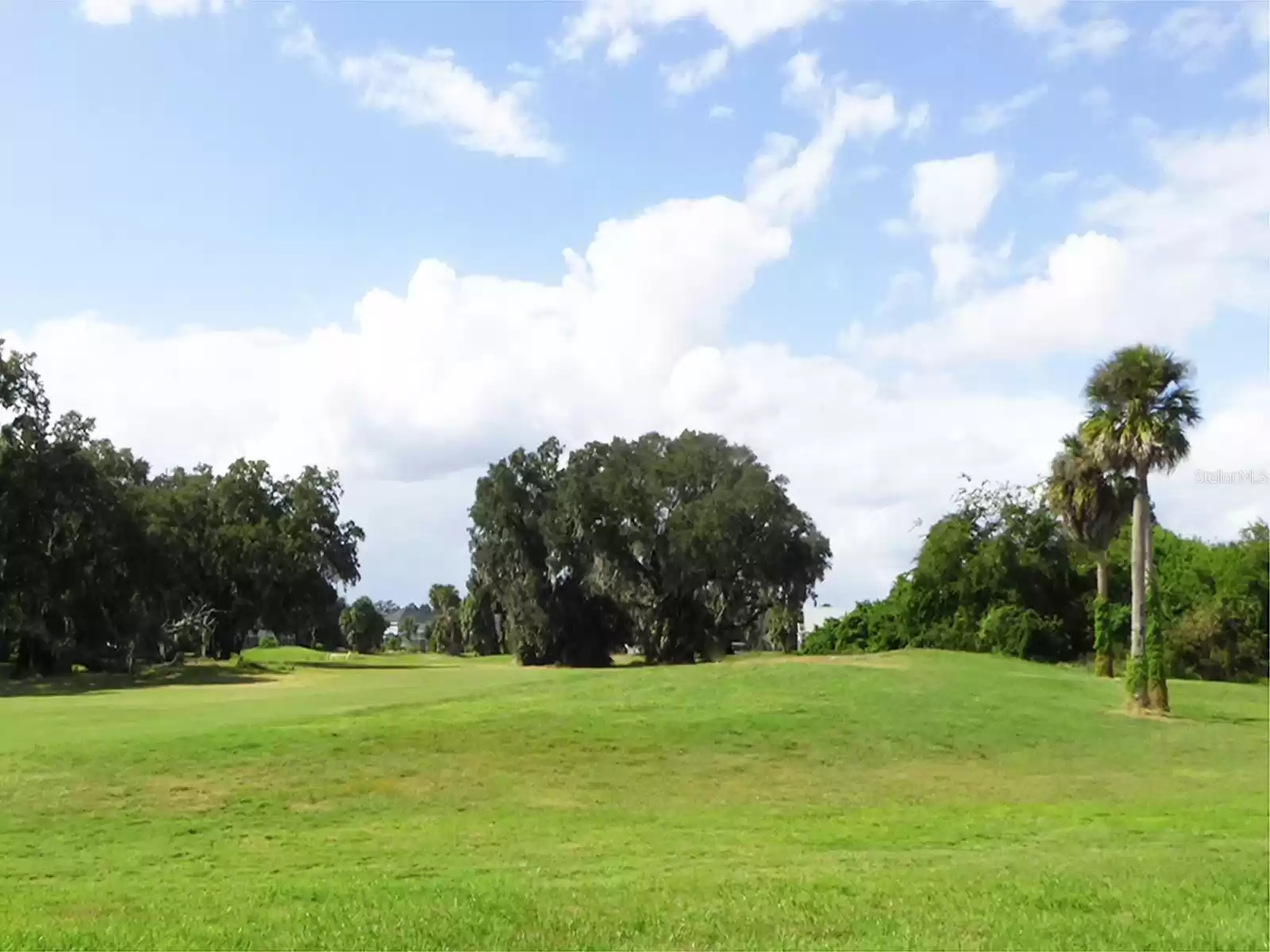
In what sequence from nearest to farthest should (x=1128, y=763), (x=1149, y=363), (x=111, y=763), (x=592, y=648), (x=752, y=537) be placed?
(x=111, y=763), (x=1128, y=763), (x=1149, y=363), (x=752, y=537), (x=592, y=648)

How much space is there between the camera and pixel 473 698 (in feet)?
120

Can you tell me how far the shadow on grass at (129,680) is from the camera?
53.8 meters

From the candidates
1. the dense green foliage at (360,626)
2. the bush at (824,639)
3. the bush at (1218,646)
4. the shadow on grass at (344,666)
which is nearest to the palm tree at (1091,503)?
the bush at (1218,646)

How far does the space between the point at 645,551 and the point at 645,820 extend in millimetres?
60270

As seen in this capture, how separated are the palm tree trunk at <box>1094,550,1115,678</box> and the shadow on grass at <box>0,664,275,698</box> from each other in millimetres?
36316

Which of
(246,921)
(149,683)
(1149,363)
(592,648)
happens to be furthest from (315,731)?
(592,648)

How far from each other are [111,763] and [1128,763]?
2055 cm

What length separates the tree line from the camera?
162 ft

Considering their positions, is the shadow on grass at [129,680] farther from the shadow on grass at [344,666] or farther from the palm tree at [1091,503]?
the palm tree at [1091,503]

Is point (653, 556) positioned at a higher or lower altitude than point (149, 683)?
higher

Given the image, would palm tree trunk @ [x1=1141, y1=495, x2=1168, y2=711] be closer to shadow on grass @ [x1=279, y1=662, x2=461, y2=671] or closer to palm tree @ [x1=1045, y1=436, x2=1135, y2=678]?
palm tree @ [x1=1045, y1=436, x2=1135, y2=678]

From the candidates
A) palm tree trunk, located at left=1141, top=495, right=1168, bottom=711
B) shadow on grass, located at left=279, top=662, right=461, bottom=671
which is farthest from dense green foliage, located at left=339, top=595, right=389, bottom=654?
palm tree trunk, located at left=1141, top=495, right=1168, bottom=711

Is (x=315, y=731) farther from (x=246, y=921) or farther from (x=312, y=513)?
(x=312, y=513)

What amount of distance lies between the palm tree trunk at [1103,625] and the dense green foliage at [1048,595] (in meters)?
9.21
